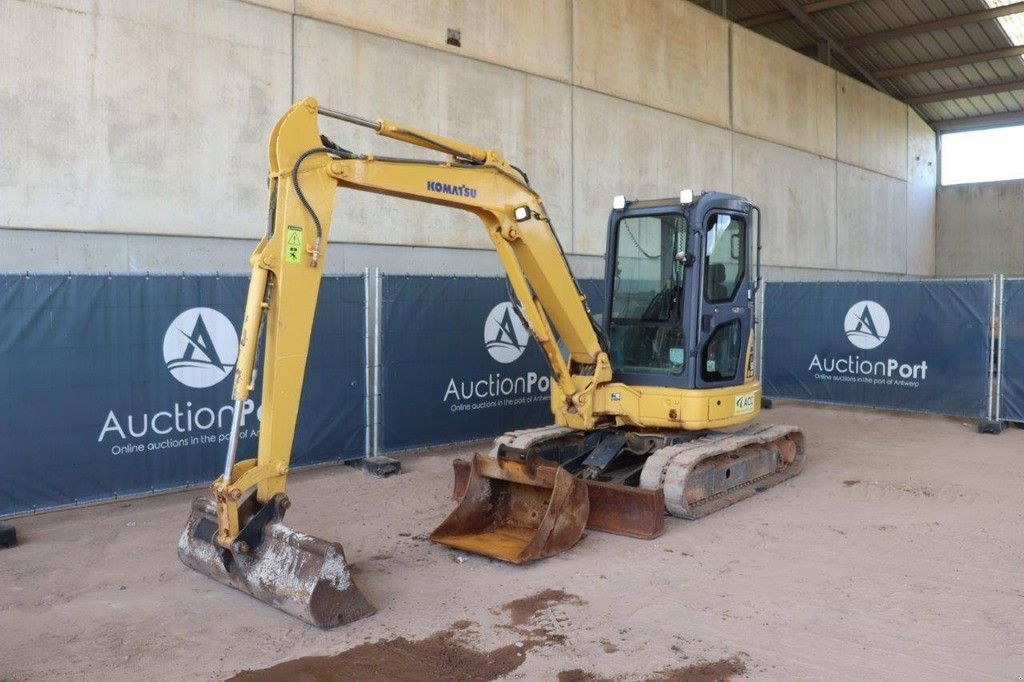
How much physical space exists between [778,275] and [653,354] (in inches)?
489

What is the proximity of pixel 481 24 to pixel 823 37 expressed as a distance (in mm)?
13108

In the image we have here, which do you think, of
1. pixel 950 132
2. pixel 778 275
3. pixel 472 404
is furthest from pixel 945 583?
pixel 950 132

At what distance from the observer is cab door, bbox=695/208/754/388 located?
7.38 meters

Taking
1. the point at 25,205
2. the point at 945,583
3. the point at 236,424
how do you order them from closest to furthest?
1. the point at 236,424
2. the point at 945,583
3. the point at 25,205

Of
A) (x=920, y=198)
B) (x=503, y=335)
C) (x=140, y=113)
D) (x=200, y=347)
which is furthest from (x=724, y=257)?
(x=920, y=198)

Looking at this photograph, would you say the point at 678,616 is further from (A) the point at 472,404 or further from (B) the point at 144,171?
(B) the point at 144,171

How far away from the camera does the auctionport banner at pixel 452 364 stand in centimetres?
931

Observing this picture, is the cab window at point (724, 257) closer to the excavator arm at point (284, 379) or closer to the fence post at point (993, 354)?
the excavator arm at point (284, 379)

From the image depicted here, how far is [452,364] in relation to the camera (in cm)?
977

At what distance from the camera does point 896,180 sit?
24.0m

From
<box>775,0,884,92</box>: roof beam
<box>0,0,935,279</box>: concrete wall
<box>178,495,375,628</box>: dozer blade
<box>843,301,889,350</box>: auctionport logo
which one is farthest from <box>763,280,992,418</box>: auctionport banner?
<box>178,495,375,628</box>: dozer blade

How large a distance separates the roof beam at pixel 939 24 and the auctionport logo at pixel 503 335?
54.0 ft

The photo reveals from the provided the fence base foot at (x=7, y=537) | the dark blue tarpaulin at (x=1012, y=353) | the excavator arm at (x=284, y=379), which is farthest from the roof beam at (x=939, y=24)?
the fence base foot at (x=7, y=537)

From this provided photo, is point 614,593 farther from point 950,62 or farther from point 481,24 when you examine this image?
point 950,62
